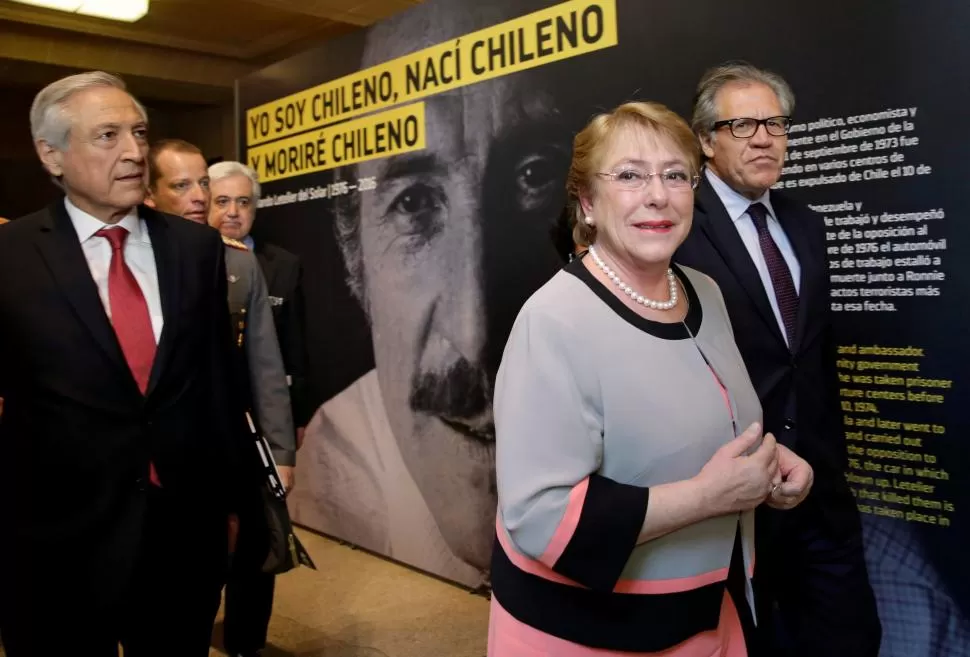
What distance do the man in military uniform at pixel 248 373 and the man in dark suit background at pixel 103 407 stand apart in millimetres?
243

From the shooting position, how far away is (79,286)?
160cm

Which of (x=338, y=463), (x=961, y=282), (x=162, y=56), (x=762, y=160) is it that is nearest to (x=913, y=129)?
(x=961, y=282)

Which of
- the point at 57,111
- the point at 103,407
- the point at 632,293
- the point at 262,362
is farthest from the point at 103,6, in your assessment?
the point at 632,293

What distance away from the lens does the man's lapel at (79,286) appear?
1587mm

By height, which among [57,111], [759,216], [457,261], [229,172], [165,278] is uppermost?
[229,172]

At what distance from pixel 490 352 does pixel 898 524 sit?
5.52 feet

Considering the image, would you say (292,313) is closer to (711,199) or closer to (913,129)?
(711,199)

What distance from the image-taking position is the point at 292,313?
10.8ft

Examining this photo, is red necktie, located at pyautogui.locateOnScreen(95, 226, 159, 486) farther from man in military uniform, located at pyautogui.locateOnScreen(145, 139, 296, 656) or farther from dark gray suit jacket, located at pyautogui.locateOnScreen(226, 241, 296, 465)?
dark gray suit jacket, located at pyautogui.locateOnScreen(226, 241, 296, 465)

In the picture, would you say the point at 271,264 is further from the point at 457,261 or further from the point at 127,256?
the point at 127,256

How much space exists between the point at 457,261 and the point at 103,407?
2.00 m

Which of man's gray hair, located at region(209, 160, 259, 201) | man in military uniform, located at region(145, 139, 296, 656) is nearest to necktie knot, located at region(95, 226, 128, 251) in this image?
man in military uniform, located at region(145, 139, 296, 656)

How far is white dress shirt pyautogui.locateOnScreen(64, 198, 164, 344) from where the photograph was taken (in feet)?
5.51

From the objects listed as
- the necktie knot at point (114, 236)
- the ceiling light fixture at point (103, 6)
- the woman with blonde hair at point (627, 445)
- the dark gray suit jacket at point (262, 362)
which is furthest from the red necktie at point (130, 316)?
the ceiling light fixture at point (103, 6)
